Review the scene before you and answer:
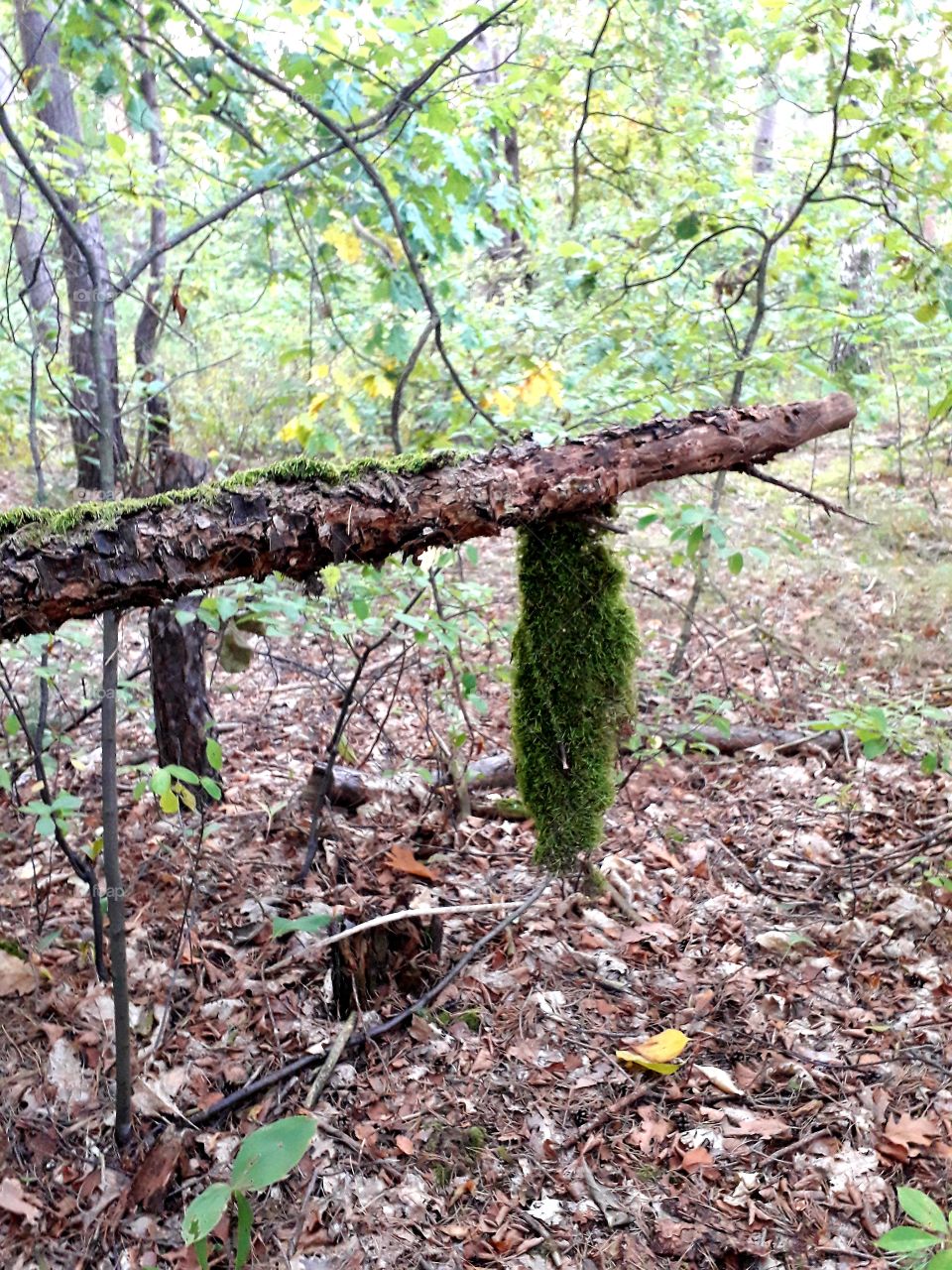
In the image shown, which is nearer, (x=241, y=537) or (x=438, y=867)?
(x=241, y=537)

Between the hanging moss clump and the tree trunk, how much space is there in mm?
2545

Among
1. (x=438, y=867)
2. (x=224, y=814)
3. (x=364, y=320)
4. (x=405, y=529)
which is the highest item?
(x=364, y=320)

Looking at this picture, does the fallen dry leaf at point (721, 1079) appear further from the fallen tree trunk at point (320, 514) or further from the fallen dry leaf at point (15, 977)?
the fallen dry leaf at point (15, 977)

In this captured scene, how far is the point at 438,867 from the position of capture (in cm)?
383

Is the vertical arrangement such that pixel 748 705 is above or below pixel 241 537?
below

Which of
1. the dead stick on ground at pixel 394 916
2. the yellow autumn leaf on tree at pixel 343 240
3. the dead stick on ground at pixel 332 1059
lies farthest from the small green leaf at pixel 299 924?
the yellow autumn leaf on tree at pixel 343 240

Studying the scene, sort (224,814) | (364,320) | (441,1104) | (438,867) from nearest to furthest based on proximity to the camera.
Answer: (441,1104)
(438,867)
(224,814)
(364,320)

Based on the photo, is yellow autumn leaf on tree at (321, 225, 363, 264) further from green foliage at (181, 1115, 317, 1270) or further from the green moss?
green foliage at (181, 1115, 317, 1270)

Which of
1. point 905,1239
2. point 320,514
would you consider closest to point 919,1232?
point 905,1239

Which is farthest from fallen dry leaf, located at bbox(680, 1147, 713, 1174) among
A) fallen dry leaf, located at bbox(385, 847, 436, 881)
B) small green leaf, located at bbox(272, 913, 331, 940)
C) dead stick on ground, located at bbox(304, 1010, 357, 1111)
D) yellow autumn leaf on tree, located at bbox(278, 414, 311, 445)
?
yellow autumn leaf on tree, located at bbox(278, 414, 311, 445)

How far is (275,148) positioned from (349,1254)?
4358mm

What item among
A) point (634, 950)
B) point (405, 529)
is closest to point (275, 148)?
point (405, 529)

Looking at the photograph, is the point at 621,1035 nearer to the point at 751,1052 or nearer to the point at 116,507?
the point at 751,1052

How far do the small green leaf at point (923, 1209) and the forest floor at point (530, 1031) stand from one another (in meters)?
0.58
